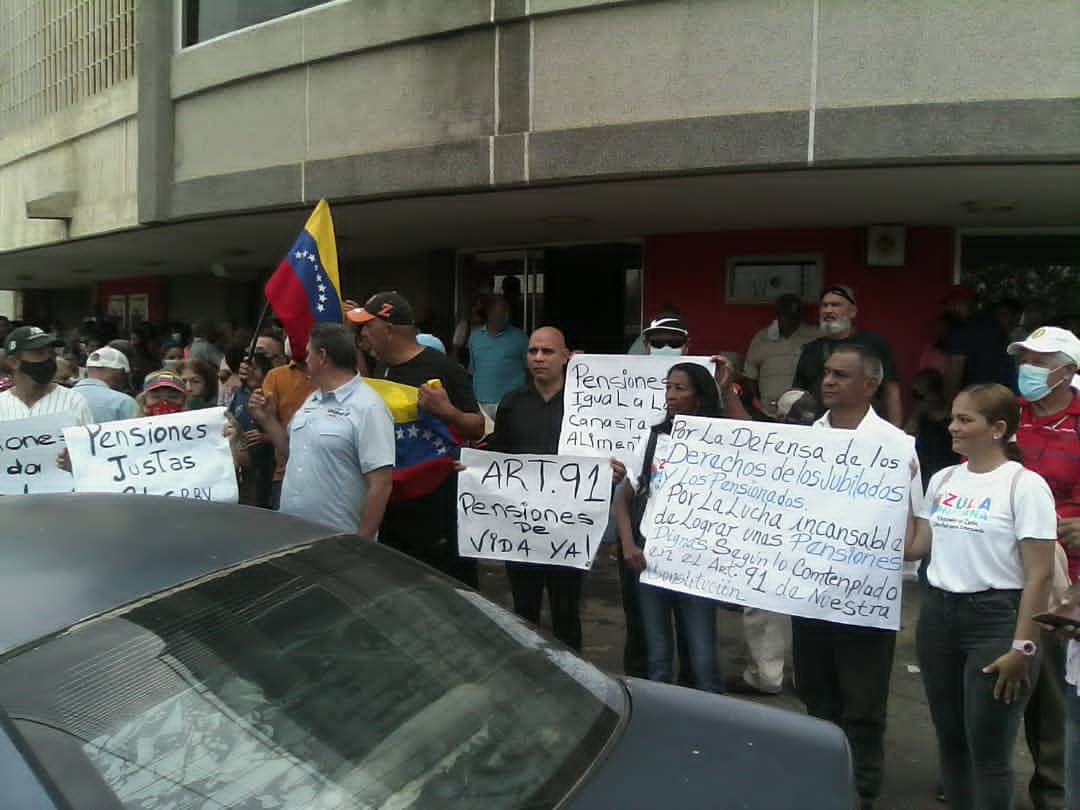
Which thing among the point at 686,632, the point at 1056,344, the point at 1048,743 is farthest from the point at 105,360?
the point at 1048,743

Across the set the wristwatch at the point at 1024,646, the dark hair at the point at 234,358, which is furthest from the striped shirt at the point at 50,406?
the wristwatch at the point at 1024,646

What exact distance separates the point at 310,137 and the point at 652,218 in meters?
3.21

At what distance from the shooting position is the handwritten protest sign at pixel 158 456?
4.46 m

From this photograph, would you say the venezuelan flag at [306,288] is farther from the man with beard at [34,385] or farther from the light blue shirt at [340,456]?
the light blue shirt at [340,456]

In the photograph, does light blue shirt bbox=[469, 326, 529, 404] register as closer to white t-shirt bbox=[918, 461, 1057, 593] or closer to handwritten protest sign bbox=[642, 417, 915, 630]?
handwritten protest sign bbox=[642, 417, 915, 630]

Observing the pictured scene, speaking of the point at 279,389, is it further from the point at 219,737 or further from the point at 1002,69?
the point at 1002,69

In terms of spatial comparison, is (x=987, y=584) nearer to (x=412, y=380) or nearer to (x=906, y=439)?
(x=906, y=439)

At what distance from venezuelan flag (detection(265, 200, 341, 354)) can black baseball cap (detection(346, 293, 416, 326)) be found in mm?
615

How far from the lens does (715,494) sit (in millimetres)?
4016

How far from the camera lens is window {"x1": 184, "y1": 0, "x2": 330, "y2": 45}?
9.09 meters

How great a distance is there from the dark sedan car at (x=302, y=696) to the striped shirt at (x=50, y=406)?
2.78m

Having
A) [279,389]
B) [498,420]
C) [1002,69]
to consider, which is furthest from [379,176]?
[1002,69]

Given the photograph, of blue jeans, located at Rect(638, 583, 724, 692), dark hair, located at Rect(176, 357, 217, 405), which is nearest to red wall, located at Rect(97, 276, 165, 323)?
dark hair, located at Rect(176, 357, 217, 405)

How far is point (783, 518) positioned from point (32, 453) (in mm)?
3607
